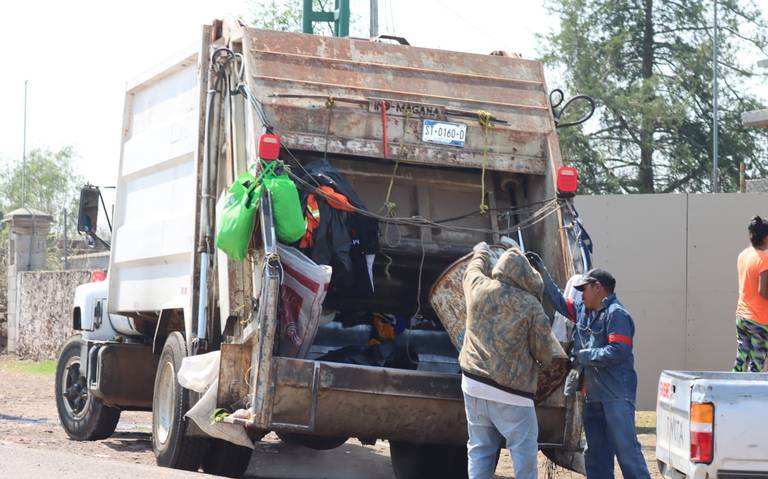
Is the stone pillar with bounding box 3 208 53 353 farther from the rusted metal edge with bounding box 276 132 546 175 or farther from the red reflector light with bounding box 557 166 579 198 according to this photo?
the red reflector light with bounding box 557 166 579 198

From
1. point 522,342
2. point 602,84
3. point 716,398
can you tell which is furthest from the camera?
point 602,84

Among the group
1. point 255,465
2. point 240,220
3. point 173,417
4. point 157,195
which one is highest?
point 157,195

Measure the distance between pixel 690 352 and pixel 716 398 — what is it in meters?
6.22

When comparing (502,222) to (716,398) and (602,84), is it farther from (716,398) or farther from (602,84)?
(602,84)

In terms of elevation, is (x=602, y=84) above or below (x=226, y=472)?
above

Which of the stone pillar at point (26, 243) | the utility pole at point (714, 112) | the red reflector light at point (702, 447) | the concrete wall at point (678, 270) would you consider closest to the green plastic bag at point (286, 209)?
the red reflector light at point (702, 447)

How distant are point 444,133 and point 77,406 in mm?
4424

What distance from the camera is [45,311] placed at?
64.3 feet

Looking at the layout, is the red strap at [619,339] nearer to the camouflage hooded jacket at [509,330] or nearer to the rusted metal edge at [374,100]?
the camouflage hooded jacket at [509,330]

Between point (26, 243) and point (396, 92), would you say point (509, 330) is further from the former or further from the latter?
point (26, 243)

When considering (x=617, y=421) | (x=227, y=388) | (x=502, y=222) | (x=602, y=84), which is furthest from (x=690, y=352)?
(x=602, y=84)

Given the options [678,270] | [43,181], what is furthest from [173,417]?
[43,181]

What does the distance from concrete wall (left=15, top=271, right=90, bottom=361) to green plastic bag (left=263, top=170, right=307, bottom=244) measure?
39.2 feet

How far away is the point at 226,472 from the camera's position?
7906 millimetres
